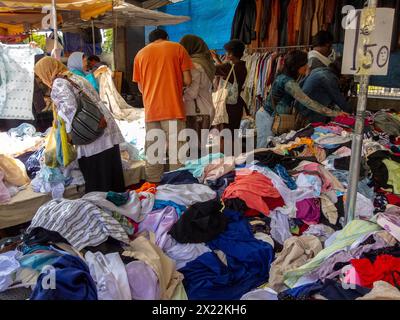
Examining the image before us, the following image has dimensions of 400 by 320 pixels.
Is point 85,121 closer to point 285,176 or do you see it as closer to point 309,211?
point 285,176

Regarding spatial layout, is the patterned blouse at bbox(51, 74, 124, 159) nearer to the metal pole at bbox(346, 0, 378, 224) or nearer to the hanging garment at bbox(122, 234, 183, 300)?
the hanging garment at bbox(122, 234, 183, 300)

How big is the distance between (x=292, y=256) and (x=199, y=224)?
59 centimetres

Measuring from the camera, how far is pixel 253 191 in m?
2.61

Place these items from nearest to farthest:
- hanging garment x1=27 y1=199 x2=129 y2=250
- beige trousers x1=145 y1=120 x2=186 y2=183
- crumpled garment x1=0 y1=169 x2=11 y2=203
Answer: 1. hanging garment x1=27 y1=199 x2=129 y2=250
2. crumpled garment x1=0 y1=169 x2=11 y2=203
3. beige trousers x1=145 y1=120 x2=186 y2=183

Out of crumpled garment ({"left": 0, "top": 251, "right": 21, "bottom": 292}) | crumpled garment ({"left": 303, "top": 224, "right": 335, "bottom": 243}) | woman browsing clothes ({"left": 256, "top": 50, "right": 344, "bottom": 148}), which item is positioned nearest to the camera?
crumpled garment ({"left": 0, "top": 251, "right": 21, "bottom": 292})

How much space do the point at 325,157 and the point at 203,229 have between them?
1665 millimetres

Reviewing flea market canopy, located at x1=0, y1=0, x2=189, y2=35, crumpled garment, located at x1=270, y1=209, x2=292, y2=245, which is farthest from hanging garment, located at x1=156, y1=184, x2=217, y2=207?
flea market canopy, located at x1=0, y1=0, x2=189, y2=35

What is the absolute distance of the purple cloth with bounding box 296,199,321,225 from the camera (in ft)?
Answer: 8.37

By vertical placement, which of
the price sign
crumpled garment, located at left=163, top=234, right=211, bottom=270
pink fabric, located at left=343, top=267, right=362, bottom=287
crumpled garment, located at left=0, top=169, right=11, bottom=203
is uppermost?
the price sign

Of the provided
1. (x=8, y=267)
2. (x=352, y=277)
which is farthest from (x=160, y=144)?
(x=352, y=277)

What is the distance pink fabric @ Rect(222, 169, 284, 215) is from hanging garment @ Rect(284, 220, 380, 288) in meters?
0.62

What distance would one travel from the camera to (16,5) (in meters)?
4.30

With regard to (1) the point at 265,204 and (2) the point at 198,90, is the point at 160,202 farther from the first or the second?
(2) the point at 198,90
